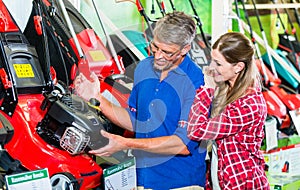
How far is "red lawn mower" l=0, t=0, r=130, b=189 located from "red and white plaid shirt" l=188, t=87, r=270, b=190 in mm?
433

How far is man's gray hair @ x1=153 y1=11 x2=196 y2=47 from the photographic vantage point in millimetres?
2660

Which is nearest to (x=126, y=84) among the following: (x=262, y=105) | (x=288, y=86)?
(x=262, y=105)

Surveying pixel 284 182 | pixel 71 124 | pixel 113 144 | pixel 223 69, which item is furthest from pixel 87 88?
pixel 284 182

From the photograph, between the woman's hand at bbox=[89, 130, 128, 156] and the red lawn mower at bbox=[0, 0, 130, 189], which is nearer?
the woman's hand at bbox=[89, 130, 128, 156]

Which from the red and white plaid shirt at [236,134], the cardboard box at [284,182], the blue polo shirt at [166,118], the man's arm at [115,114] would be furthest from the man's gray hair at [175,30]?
the cardboard box at [284,182]

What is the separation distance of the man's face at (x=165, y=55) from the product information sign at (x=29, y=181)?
2.20ft

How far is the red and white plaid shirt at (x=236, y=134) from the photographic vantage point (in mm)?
2729

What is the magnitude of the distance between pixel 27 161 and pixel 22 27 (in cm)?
100

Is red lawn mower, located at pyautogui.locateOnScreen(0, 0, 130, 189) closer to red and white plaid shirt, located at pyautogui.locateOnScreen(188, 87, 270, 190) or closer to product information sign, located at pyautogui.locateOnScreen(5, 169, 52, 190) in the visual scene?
product information sign, located at pyautogui.locateOnScreen(5, 169, 52, 190)

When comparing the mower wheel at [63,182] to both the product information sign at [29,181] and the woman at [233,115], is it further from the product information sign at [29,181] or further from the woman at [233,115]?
the woman at [233,115]

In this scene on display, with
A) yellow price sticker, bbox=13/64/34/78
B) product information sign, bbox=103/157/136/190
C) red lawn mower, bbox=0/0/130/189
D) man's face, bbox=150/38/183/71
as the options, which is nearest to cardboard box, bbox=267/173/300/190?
red lawn mower, bbox=0/0/130/189

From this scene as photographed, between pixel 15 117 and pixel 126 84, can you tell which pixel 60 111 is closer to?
pixel 15 117

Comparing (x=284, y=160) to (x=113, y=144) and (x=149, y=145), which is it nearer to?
(x=149, y=145)

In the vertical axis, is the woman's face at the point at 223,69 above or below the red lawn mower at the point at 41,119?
above
